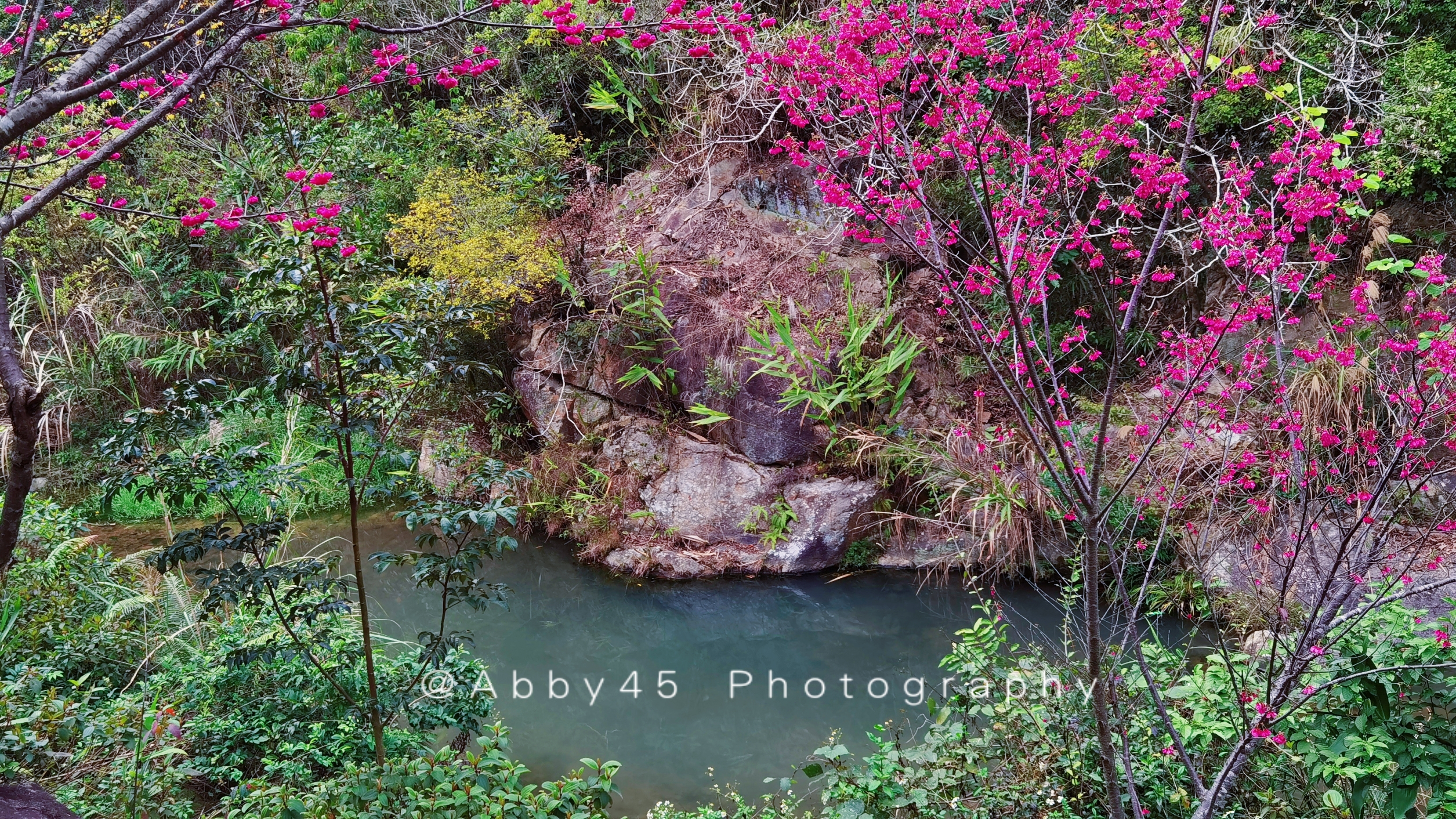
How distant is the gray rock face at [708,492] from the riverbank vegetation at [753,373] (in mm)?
31

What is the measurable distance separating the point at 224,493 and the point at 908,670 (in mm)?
3014

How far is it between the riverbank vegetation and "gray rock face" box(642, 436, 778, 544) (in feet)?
0.10

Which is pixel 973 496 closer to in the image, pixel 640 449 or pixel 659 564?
pixel 659 564

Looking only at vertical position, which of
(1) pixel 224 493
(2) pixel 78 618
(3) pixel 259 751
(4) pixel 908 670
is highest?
(1) pixel 224 493

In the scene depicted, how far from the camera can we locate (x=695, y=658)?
4.23m

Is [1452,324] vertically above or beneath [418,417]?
above

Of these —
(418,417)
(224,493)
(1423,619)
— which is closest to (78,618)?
(224,493)

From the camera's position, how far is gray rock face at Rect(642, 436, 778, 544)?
499 centimetres

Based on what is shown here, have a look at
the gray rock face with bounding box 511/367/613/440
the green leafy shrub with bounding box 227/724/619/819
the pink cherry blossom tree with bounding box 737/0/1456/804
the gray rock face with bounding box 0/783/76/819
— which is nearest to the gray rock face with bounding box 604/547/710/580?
the gray rock face with bounding box 511/367/613/440

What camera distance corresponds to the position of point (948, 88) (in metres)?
1.99

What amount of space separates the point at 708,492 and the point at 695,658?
114 centimetres

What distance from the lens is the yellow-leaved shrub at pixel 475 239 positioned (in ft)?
17.6

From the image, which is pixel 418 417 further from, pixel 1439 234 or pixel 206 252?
pixel 1439 234

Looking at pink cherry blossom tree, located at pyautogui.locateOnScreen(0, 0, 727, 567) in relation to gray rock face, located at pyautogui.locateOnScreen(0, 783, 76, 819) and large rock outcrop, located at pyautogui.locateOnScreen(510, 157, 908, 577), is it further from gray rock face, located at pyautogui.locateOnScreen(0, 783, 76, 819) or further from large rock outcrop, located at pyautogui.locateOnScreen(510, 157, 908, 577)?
large rock outcrop, located at pyautogui.locateOnScreen(510, 157, 908, 577)
